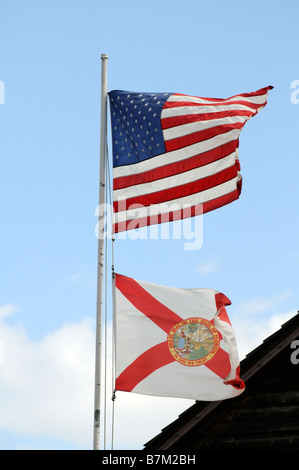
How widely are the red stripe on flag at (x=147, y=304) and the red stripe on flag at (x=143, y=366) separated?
30 centimetres

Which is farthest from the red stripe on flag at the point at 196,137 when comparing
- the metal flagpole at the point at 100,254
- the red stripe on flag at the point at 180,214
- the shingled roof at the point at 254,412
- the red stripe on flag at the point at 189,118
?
the shingled roof at the point at 254,412

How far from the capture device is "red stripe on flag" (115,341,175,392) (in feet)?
36.5

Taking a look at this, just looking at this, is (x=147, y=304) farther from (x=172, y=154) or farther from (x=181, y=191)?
(x=172, y=154)

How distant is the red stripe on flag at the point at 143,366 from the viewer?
11.1 metres

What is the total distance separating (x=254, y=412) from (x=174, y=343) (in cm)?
196

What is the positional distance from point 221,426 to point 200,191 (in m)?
3.59

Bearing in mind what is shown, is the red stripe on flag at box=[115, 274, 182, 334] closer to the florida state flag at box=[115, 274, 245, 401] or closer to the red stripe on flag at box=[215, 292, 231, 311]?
the florida state flag at box=[115, 274, 245, 401]

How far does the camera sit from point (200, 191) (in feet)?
39.0

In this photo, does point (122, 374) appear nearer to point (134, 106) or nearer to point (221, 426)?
point (221, 426)

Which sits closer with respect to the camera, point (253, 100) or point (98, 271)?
point (98, 271)

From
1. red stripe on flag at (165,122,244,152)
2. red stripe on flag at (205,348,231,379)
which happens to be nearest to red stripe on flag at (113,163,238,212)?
red stripe on flag at (165,122,244,152)

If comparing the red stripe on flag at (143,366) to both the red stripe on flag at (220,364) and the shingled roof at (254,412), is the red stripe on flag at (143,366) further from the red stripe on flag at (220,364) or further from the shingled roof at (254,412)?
the shingled roof at (254,412)

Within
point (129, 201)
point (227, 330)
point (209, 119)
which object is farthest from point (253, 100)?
point (227, 330)

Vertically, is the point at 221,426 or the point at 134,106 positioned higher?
the point at 134,106
